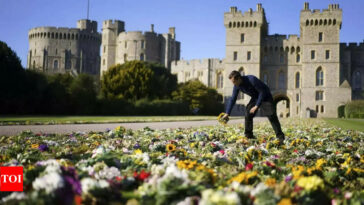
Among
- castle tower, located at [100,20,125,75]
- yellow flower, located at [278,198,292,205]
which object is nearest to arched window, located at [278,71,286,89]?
castle tower, located at [100,20,125,75]

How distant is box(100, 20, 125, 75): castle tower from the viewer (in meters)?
68.0

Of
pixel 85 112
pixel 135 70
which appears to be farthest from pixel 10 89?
pixel 135 70

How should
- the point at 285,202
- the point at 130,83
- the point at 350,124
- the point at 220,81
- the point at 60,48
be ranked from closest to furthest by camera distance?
the point at 285,202 < the point at 350,124 < the point at 130,83 < the point at 220,81 < the point at 60,48

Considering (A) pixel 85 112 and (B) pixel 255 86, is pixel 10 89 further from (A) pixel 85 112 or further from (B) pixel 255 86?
(B) pixel 255 86

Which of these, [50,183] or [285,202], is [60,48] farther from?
[285,202]

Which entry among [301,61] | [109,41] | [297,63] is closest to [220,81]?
[297,63]

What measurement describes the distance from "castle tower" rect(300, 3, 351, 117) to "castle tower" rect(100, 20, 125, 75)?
1431 inches

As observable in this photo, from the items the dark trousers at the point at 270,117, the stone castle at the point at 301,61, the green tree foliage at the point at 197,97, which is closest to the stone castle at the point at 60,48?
the green tree foliage at the point at 197,97

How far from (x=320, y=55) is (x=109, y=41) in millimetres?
39882

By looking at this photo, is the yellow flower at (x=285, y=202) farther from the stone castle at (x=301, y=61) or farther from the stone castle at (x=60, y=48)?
the stone castle at (x=60, y=48)

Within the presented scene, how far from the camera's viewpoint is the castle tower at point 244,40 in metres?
51.6

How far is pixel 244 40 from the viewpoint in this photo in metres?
51.9

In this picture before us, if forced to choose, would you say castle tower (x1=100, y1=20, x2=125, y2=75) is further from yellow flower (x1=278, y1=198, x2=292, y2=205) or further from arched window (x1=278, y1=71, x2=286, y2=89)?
yellow flower (x1=278, y1=198, x2=292, y2=205)

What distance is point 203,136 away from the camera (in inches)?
261
